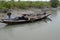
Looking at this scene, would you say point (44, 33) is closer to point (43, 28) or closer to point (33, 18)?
point (43, 28)

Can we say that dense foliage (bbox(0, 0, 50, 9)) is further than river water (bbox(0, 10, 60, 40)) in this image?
Yes

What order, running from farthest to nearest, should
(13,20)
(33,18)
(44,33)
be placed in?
1. (33,18)
2. (13,20)
3. (44,33)

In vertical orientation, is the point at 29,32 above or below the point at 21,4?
above

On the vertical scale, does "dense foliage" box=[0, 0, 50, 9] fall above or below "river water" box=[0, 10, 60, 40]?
below

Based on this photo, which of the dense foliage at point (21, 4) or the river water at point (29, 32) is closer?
the river water at point (29, 32)

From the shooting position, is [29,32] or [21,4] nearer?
[29,32]

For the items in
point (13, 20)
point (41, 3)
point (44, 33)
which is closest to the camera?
point (44, 33)

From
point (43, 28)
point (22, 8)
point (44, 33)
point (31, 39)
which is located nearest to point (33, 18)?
point (43, 28)

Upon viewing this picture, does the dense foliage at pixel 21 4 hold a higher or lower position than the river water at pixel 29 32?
lower

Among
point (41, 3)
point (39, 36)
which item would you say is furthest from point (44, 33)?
point (41, 3)

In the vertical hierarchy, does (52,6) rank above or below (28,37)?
below

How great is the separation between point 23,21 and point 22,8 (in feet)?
23.2

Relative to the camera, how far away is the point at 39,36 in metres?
8.82

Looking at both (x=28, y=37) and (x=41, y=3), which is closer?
(x=28, y=37)
